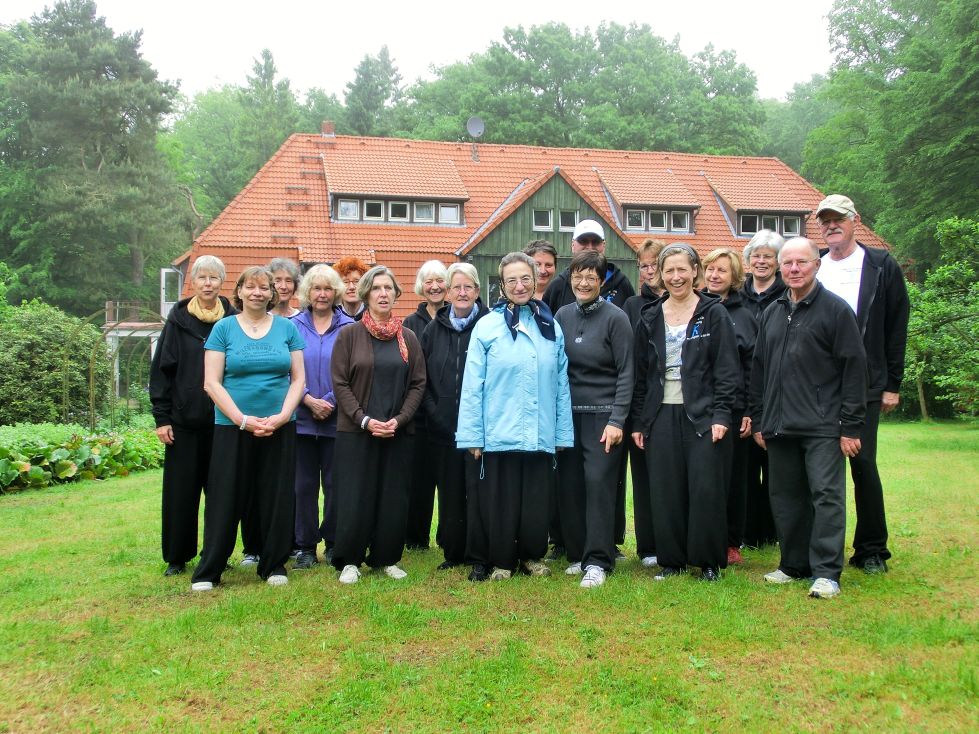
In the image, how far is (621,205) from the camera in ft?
101

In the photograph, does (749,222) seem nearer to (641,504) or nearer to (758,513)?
(758,513)

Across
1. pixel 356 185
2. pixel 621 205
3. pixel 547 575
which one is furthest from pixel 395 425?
pixel 621 205

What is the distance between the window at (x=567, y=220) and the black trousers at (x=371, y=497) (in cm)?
2354

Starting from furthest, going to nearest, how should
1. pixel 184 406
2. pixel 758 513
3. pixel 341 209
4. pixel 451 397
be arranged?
pixel 341 209 → pixel 758 513 → pixel 451 397 → pixel 184 406

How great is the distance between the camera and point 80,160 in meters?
43.7

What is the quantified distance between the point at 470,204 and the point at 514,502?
24.7 meters

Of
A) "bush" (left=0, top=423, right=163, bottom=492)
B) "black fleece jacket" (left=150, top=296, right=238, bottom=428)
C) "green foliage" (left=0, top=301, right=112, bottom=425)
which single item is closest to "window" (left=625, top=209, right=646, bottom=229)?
Answer: "green foliage" (left=0, top=301, right=112, bottom=425)

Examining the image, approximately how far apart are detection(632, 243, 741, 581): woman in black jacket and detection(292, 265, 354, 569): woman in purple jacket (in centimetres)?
224

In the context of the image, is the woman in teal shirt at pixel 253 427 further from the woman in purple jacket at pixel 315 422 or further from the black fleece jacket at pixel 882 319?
the black fleece jacket at pixel 882 319

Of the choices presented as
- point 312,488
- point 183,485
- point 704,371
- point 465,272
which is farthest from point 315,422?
point 704,371

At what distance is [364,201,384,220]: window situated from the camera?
93.6 feet

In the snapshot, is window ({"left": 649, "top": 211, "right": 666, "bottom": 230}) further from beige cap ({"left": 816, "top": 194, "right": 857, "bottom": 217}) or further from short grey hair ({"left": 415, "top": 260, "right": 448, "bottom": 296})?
beige cap ({"left": 816, "top": 194, "right": 857, "bottom": 217})

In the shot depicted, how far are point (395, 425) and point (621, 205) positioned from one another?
25.8 m

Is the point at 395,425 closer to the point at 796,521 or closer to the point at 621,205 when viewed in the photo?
the point at 796,521
